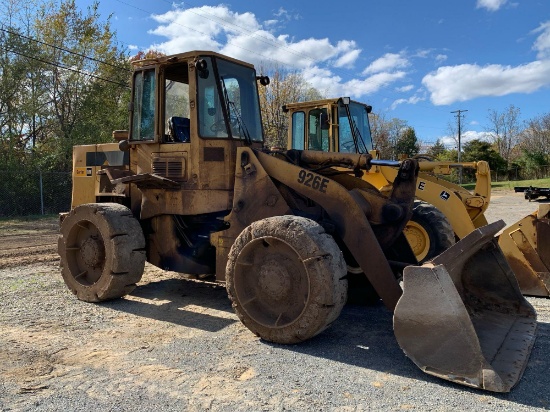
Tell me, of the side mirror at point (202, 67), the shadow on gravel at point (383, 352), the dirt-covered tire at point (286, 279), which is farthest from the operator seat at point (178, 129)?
the shadow on gravel at point (383, 352)

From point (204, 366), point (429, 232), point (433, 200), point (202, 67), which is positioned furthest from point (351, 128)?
point (204, 366)

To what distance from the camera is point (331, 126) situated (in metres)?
10.1

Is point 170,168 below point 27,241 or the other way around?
the other way around

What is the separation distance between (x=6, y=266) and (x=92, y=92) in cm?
1592

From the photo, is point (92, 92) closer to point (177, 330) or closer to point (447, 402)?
point (177, 330)

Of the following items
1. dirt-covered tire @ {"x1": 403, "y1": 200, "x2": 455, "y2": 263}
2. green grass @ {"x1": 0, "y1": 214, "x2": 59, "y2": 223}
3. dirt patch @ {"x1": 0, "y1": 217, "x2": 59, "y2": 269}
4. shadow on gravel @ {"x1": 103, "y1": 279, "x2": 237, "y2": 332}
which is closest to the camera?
shadow on gravel @ {"x1": 103, "y1": 279, "x2": 237, "y2": 332}

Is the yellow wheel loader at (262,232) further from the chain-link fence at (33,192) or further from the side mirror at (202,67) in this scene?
the chain-link fence at (33,192)

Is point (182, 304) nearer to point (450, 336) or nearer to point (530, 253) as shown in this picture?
point (450, 336)

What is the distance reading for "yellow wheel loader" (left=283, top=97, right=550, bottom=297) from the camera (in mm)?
6578

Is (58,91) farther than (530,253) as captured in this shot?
Yes

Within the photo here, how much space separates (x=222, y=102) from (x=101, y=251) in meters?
2.46

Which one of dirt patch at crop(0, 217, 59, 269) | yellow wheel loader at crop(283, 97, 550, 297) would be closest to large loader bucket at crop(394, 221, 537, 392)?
yellow wheel loader at crop(283, 97, 550, 297)

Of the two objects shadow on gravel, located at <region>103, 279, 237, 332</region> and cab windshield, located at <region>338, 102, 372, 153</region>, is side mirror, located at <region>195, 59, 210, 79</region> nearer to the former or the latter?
shadow on gravel, located at <region>103, 279, 237, 332</region>

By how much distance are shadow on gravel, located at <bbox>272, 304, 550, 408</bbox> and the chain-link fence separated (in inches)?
643
